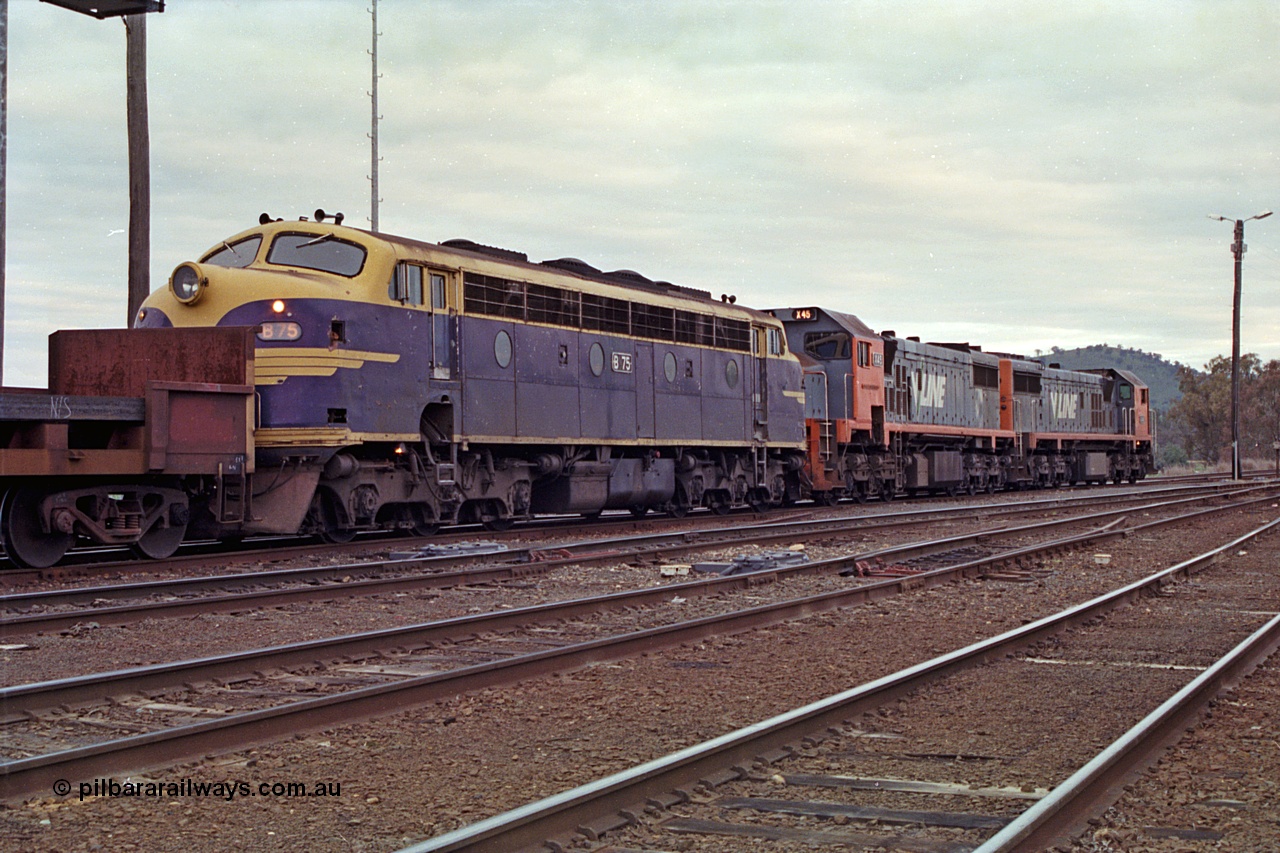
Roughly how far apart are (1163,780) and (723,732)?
2091mm

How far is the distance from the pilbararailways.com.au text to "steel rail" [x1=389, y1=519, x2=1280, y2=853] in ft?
3.51

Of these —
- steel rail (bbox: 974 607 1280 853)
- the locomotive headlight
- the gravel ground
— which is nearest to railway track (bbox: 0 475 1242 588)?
the locomotive headlight

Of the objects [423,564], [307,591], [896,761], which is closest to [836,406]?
[423,564]

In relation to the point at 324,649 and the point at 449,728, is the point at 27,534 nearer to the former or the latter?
the point at 324,649

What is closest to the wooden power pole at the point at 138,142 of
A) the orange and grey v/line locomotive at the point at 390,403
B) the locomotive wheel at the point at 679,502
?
the orange and grey v/line locomotive at the point at 390,403

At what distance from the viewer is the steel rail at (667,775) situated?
4.62m

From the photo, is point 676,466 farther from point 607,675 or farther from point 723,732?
point 723,732

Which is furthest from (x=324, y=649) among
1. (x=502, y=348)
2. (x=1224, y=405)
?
(x=1224, y=405)

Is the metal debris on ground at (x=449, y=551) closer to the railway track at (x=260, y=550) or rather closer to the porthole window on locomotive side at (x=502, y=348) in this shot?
the railway track at (x=260, y=550)

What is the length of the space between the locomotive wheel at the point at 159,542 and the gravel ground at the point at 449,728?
3.75 m

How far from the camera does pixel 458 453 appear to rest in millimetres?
17906

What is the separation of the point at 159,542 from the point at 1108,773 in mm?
11256

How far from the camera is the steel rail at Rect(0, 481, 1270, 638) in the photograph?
1003cm

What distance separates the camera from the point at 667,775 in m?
5.52
